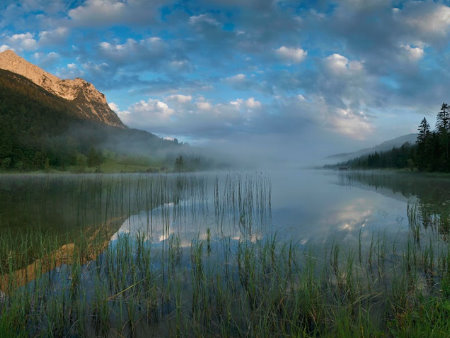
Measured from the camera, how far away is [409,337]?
13.6ft

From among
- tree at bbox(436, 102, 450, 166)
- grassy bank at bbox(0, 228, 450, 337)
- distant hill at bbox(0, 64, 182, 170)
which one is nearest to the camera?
grassy bank at bbox(0, 228, 450, 337)

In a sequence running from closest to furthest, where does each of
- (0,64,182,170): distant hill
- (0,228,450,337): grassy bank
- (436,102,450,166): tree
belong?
(0,228,450,337): grassy bank
(436,102,450,166): tree
(0,64,182,170): distant hill

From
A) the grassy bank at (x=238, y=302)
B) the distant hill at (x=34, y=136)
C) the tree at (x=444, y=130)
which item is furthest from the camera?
the distant hill at (x=34, y=136)

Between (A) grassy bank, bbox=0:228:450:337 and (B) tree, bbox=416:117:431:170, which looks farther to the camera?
(B) tree, bbox=416:117:431:170

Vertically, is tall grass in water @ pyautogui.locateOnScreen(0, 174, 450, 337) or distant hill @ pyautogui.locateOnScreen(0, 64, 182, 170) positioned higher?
distant hill @ pyautogui.locateOnScreen(0, 64, 182, 170)

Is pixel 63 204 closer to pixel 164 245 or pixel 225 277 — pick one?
pixel 164 245

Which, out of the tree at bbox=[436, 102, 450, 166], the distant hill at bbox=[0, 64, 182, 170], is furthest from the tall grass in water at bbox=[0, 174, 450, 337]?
the distant hill at bbox=[0, 64, 182, 170]

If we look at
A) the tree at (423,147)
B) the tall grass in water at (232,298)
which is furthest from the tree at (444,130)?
the tall grass in water at (232,298)

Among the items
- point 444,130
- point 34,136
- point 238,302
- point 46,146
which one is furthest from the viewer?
point 34,136

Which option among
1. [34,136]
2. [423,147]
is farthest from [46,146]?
[423,147]

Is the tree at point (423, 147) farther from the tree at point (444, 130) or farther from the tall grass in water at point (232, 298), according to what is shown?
the tall grass in water at point (232, 298)

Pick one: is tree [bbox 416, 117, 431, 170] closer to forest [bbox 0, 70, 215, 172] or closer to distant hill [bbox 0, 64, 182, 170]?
forest [bbox 0, 70, 215, 172]

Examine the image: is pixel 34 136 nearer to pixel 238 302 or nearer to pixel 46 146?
pixel 46 146

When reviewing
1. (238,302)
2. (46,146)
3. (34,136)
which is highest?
(34,136)
